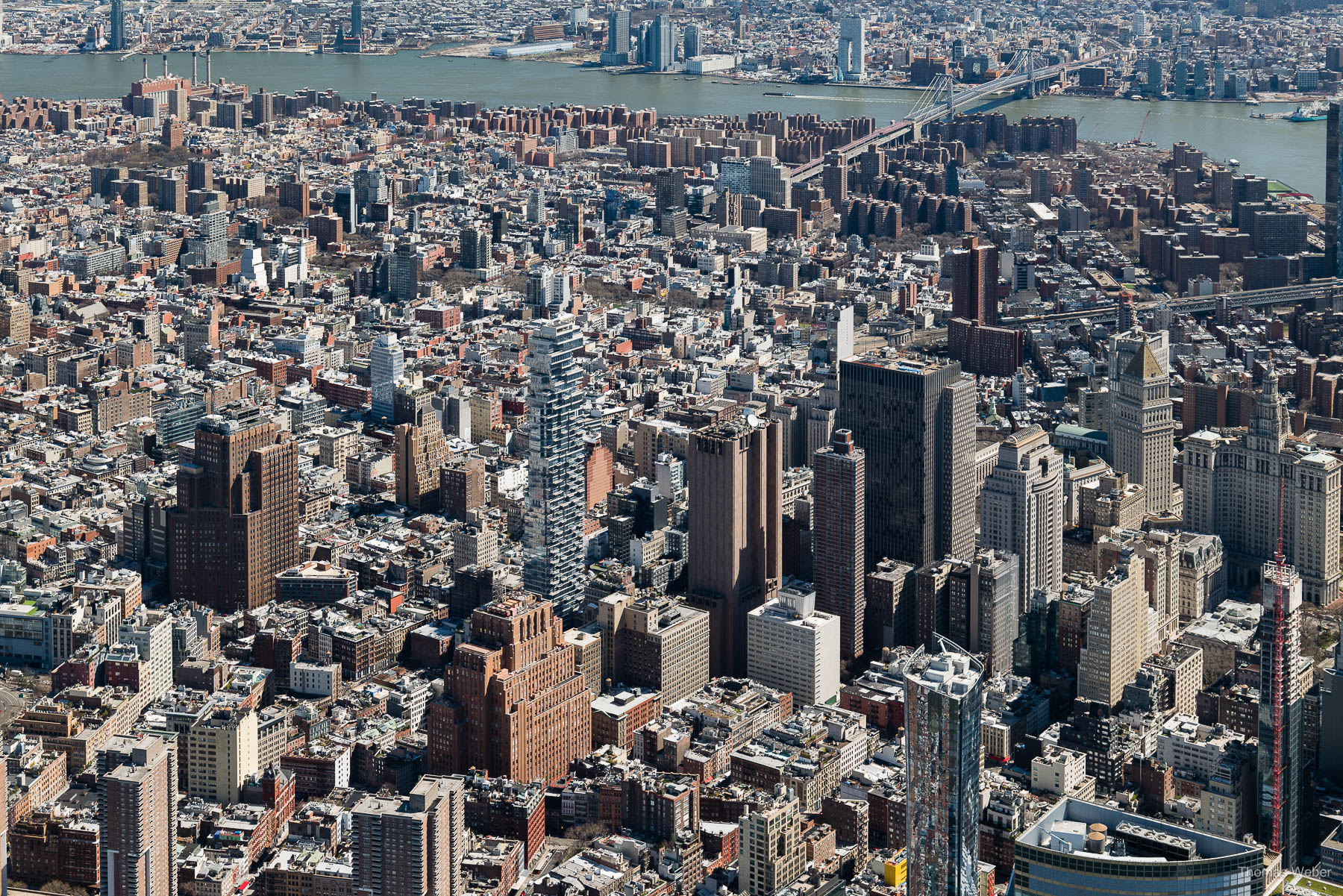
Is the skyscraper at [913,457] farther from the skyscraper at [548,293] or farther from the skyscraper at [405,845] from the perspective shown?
the skyscraper at [548,293]

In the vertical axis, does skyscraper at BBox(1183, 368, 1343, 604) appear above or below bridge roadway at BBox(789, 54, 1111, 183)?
below

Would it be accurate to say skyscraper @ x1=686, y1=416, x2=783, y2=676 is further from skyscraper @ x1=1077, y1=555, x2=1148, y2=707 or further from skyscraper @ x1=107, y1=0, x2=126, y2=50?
skyscraper @ x1=107, y1=0, x2=126, y2=50

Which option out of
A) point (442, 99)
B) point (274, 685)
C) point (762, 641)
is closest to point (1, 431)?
point (274, 685)

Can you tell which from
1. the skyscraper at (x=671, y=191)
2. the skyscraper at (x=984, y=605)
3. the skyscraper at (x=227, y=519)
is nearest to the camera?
the skyscraper at (x=984, y=605)

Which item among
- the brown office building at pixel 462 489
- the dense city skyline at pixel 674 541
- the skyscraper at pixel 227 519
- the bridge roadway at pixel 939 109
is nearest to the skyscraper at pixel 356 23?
the bridge roadway at pixel 939 109

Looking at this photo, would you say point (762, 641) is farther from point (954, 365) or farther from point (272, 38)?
point (272, 38)

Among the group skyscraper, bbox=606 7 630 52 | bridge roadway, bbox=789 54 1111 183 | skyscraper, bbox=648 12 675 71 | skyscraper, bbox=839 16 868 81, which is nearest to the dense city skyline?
bridge roadway, bbox=789 54 1111 183
